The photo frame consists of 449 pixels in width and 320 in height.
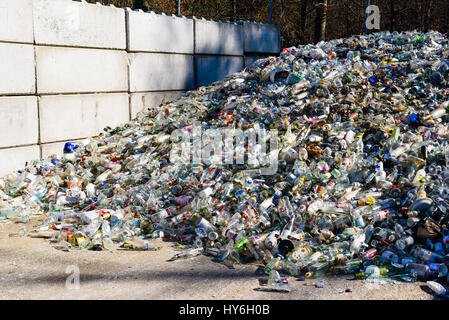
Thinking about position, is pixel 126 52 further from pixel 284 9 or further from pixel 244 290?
pixel 284 9

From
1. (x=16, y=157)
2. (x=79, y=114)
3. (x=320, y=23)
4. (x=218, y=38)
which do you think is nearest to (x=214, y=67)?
(x=218, y=38)

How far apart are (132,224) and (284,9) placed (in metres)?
13.7

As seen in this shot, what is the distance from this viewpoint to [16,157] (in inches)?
219

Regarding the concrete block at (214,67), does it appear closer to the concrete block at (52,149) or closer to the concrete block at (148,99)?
the concrete block at (148,99)

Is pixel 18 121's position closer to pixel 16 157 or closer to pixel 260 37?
pixel 16 157

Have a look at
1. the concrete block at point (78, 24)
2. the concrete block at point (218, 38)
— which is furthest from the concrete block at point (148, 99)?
the concrete block at point (218, 38)

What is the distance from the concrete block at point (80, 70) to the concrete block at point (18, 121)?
291mm

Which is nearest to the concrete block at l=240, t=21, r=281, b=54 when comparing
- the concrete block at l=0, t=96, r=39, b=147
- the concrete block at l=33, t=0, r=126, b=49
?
the concrete block at l=33, t=0, r=126, b=49

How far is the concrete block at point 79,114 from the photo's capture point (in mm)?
5855

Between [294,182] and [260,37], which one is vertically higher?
[260,37]

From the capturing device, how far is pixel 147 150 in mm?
5832

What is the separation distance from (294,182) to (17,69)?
12.1 feet
